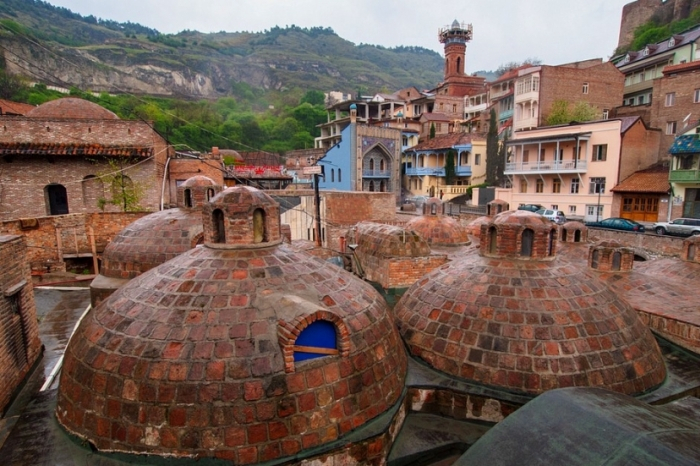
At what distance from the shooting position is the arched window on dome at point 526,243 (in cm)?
986

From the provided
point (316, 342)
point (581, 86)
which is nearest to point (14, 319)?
point (316, 342)

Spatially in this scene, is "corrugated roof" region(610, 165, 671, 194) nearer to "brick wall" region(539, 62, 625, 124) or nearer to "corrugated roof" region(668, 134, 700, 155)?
"corrugated roof" region(668, 134, 700, 155)

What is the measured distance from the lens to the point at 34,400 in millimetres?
7969

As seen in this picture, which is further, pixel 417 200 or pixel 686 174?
pixel 417 200

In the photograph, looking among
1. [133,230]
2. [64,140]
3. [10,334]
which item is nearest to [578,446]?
[10,334]

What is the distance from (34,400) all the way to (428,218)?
2132cm

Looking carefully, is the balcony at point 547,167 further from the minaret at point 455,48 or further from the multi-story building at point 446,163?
the minaret at point 455,48

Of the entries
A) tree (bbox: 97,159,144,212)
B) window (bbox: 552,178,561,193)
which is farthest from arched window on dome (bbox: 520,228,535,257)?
window (bbox: 552,178,561,193)

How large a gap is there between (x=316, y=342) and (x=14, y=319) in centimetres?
873

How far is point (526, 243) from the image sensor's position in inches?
390

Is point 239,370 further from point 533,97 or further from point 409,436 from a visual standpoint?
point 533,97

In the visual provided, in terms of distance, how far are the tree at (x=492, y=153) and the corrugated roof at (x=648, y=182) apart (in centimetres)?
1642

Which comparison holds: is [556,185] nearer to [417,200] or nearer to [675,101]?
[675,101]

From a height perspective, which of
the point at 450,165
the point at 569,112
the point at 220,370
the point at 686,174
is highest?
the point at 569,112
